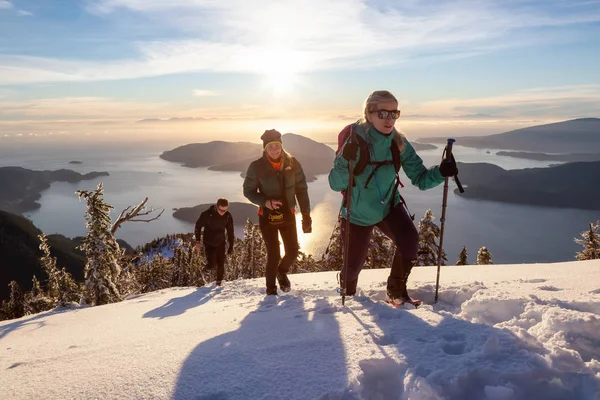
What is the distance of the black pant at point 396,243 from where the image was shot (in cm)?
460

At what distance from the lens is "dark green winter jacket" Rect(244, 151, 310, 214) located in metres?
5.98

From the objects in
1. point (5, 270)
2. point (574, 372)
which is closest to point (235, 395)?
point (574, 372)

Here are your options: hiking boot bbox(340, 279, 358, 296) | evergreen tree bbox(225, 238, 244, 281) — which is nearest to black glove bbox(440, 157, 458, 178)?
hiking boot bbox(340, 279, 358, 296)

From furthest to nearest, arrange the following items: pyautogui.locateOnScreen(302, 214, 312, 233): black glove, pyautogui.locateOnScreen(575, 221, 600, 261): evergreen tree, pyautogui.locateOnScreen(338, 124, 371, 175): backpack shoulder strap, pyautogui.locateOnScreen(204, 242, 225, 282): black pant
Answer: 1. pyautogui.locateOnScreen(575, 221, 600, 261): evergreen tree
2. pyautogui.locateOnScreen(204, 242, 225, 282): black pant
3. pyautogui.locateOnScreen(302, 214, 312, 233): black glove
4. pyautogui.locateOnScreen(338, 124, 371, 175): backpack shoulder strap

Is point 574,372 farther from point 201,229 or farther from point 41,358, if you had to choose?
point 201,229

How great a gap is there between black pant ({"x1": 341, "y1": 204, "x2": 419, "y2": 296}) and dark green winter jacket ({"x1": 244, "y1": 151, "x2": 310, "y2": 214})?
1488 millimetres

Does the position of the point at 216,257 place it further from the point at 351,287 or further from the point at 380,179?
the point at 380,179

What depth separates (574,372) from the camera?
2.16m

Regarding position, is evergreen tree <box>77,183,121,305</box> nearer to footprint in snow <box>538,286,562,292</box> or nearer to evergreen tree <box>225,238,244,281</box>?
footprint in snow <box>538,286,562,292</box>

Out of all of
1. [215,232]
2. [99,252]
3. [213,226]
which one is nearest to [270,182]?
[213,226]

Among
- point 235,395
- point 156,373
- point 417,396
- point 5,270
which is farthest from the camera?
point 5,270

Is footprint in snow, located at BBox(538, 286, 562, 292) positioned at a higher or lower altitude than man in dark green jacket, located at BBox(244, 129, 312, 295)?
lower

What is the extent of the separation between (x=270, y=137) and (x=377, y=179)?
217cm

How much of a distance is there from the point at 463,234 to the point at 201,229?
13940cm
